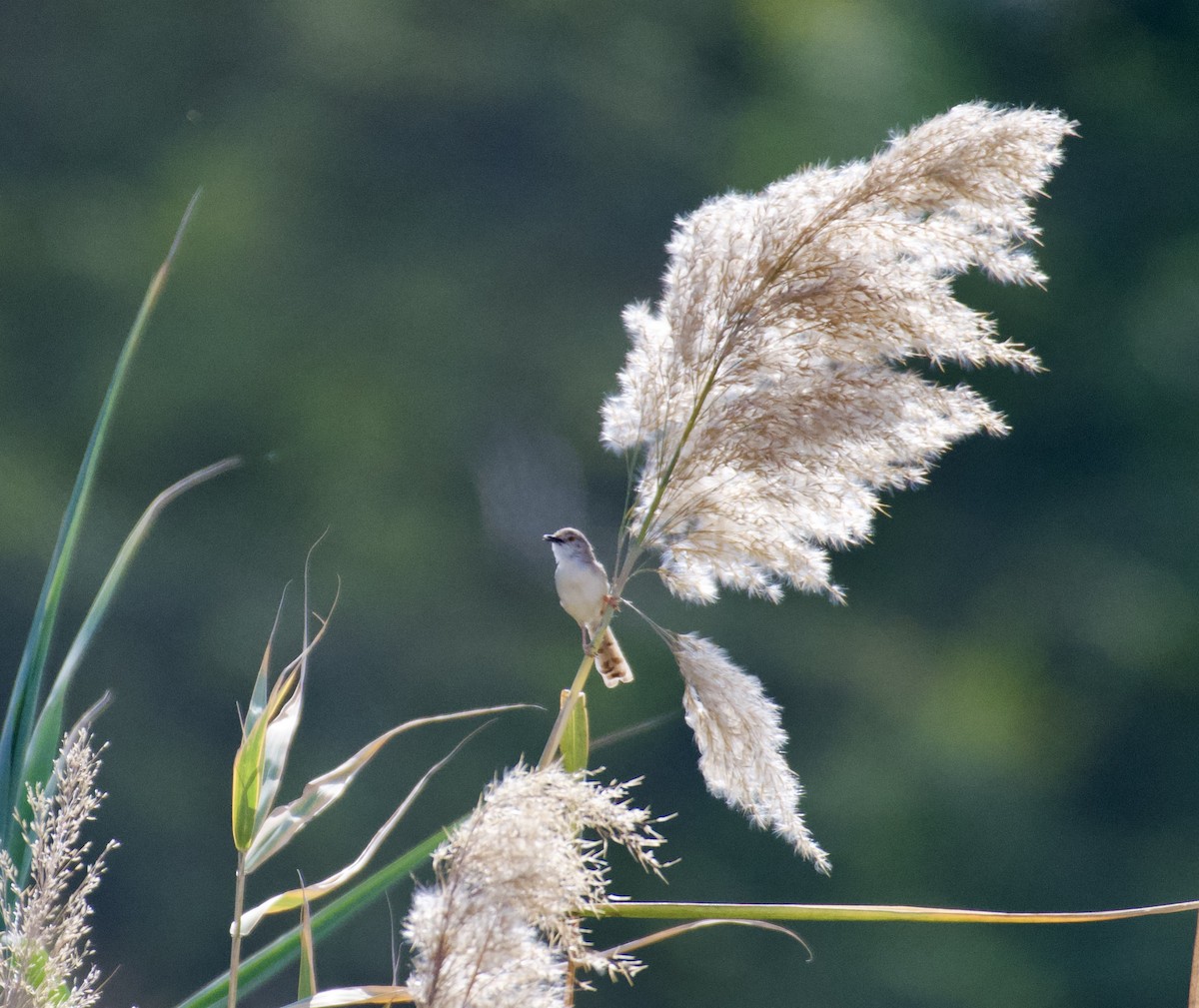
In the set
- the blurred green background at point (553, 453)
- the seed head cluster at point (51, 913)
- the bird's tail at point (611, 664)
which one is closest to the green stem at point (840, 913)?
the seed head cluster at point (51, 913)

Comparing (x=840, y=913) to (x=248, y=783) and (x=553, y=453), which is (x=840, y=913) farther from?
(x=553, y=453)

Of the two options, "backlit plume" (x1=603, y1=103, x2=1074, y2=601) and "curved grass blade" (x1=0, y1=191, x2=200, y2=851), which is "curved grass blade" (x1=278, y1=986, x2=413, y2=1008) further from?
"backlit plume" (x1=603, y1=103, x2=1074, y2=601)

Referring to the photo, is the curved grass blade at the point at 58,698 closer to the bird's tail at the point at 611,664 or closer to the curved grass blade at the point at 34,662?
the curved grass blade at the point at 34,662

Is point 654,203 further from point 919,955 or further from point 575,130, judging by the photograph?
point 919,955

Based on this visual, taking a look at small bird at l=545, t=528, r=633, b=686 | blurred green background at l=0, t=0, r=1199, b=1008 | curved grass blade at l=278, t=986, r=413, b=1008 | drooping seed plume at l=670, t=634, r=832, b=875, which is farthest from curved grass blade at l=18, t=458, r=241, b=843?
blurred green background at l=0, t=0, r=1199, b=1008

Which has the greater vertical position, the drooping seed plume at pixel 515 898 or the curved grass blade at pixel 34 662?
the curved grass blade at pixel 34 662
